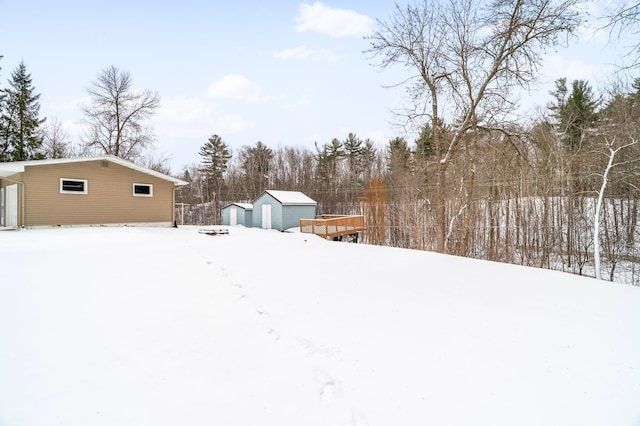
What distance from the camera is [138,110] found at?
1933cm

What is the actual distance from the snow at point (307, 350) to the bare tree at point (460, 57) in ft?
20.9

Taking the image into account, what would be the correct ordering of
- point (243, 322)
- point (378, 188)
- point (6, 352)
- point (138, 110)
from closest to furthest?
point (6, 352) → point (243, 322) → point (378, 188) → point (138, 110)

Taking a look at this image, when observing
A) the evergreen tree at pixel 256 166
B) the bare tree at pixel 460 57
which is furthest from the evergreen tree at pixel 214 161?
the bare tree at pixel 460 57

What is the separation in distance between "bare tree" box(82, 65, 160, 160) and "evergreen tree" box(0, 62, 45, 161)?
2993 mm

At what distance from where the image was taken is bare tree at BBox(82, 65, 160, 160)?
18.7 m

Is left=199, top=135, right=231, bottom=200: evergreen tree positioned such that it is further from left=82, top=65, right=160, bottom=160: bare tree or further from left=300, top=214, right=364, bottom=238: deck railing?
left=300, top=214, right=364, bottom=238: deck railing

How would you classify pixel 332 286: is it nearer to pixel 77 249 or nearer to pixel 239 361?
pixel 239 361

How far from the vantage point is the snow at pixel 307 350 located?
6.11ft

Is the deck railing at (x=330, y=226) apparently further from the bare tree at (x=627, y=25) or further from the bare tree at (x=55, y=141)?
the bare tree at (x=55, y=141)

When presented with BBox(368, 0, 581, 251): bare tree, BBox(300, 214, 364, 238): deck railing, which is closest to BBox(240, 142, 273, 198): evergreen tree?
BBox(300, 214, 364, 238): deck railing

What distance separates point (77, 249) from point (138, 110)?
1599 centimetres

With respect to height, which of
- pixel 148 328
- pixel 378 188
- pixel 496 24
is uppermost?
pixel 496 24

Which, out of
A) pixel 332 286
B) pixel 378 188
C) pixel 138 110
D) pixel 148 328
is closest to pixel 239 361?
pixel 148 328

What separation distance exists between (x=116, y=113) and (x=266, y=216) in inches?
472
